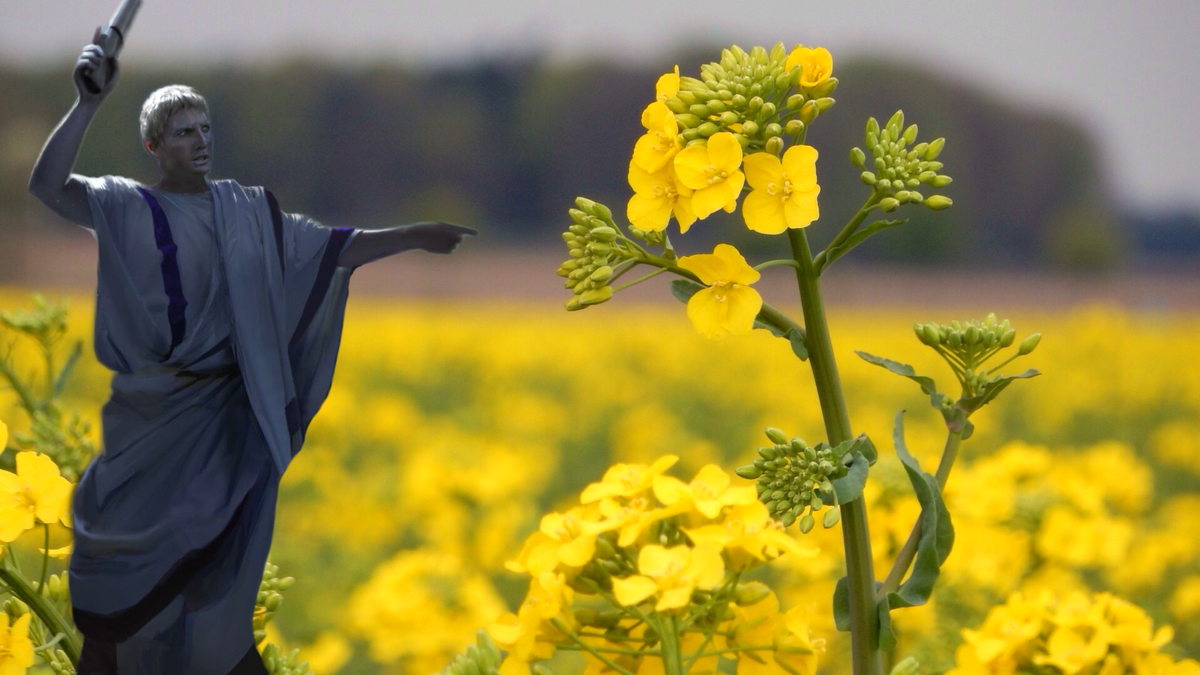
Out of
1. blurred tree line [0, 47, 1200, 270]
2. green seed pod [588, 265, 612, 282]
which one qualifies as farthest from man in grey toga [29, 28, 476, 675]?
blurred tree line [0, 47, 1200, 270]

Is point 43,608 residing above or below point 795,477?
below

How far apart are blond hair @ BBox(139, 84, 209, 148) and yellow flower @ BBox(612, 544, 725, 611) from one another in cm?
61

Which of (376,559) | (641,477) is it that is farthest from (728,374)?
(641,477)

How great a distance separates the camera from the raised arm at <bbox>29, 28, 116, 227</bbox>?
2.93 ft

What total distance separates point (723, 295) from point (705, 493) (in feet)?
0.63

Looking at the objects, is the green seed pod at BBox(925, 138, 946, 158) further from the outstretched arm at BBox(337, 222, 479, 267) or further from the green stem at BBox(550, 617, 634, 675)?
the green stem at BBox(550, 617, 634, 675)

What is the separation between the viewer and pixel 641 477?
969 millimetres

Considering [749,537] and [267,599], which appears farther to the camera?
[267,599]

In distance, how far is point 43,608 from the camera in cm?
100

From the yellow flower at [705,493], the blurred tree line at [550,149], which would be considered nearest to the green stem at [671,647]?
the yellow flower at [705,493]

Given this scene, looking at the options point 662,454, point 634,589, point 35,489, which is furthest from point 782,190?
point 662,454

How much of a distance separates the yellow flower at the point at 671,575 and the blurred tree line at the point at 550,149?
9689 millimetres

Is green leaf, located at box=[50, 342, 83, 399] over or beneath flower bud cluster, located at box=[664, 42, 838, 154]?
beneath

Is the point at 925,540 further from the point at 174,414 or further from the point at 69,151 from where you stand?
the point at 69,151
